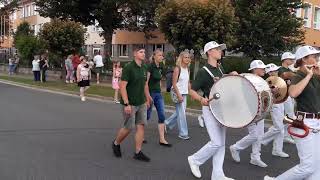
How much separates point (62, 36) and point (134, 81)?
2129cm

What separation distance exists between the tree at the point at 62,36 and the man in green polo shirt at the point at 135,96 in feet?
69.2

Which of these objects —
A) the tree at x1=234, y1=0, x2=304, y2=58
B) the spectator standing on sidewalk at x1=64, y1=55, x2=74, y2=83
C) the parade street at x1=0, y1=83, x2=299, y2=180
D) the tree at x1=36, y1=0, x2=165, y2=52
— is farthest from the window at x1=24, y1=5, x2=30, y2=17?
the parade street at x1=0, y1=83, x2=299, y2=180

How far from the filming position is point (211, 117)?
6.78 meters

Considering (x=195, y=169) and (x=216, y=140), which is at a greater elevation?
(x=216, y=140)

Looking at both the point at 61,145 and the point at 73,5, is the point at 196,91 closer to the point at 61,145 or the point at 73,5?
the point at 61,145

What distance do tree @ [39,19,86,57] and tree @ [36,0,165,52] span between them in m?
5.10

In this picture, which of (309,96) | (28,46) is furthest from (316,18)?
(309,96)

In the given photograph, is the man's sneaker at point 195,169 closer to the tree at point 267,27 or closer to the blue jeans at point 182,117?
the blue jeans at point 182,117

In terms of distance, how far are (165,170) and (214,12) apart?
16959 mm

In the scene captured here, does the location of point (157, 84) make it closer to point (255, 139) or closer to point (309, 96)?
point (255, 139)

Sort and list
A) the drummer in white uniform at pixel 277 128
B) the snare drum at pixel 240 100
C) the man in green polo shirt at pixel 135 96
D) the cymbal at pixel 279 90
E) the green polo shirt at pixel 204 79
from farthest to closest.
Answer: the drummer in white uniform at pixel 277 128 < the man in green polo shirt at pixel 135 96 < the green polo shirt at pixel 204 79 < the cymbal at pixel 279 90 < the snare drum at pixel 240 100

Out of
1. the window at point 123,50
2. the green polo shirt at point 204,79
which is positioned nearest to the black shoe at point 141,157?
the green polo shirt at point 204,79

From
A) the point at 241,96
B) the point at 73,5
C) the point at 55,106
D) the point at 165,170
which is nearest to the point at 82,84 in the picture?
the point at 55,106

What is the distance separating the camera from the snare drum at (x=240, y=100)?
250 inches
